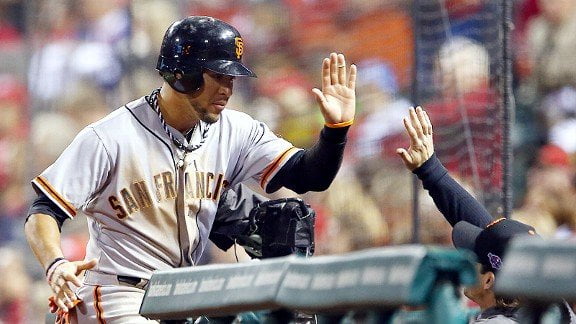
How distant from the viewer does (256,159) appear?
4.92 meters

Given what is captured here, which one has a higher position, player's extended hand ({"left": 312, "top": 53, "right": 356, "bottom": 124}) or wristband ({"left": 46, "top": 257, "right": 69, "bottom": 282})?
player's extended hand ({"left": 312, "top": 53, "right": 356, "bottom": 124})

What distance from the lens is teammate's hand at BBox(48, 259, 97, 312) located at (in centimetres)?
424

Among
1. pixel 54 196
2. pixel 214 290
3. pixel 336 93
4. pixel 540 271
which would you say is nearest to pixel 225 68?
pixel 336 93

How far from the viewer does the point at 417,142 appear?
4879mm

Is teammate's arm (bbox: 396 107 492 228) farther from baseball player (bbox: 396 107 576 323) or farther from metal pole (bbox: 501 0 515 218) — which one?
metal pole (bbox: 501 0 515 218)

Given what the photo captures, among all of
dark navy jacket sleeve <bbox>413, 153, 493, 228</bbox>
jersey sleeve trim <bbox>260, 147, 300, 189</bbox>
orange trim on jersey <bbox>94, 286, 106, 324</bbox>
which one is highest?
jersey sleeve trim <bbox>260, 147, 300, 189</bbox>

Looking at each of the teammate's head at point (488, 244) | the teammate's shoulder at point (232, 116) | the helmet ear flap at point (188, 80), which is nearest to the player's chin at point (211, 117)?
the helmet ear flap at point (188, 80)

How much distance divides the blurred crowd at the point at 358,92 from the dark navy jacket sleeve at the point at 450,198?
166 centimetres

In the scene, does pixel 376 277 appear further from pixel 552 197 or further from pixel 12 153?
pixel 12 153

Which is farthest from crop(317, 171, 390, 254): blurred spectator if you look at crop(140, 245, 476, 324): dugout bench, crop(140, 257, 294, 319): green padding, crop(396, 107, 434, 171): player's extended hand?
crop(140, 245, 476, 324): dugout bench

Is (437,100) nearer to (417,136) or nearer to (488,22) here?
(488,22)

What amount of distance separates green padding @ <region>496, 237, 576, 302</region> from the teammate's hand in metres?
Answer: 2.09

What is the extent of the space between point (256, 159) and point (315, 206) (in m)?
3.51

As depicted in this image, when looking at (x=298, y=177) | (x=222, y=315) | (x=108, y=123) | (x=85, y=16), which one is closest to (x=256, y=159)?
(x=298, y=177)
